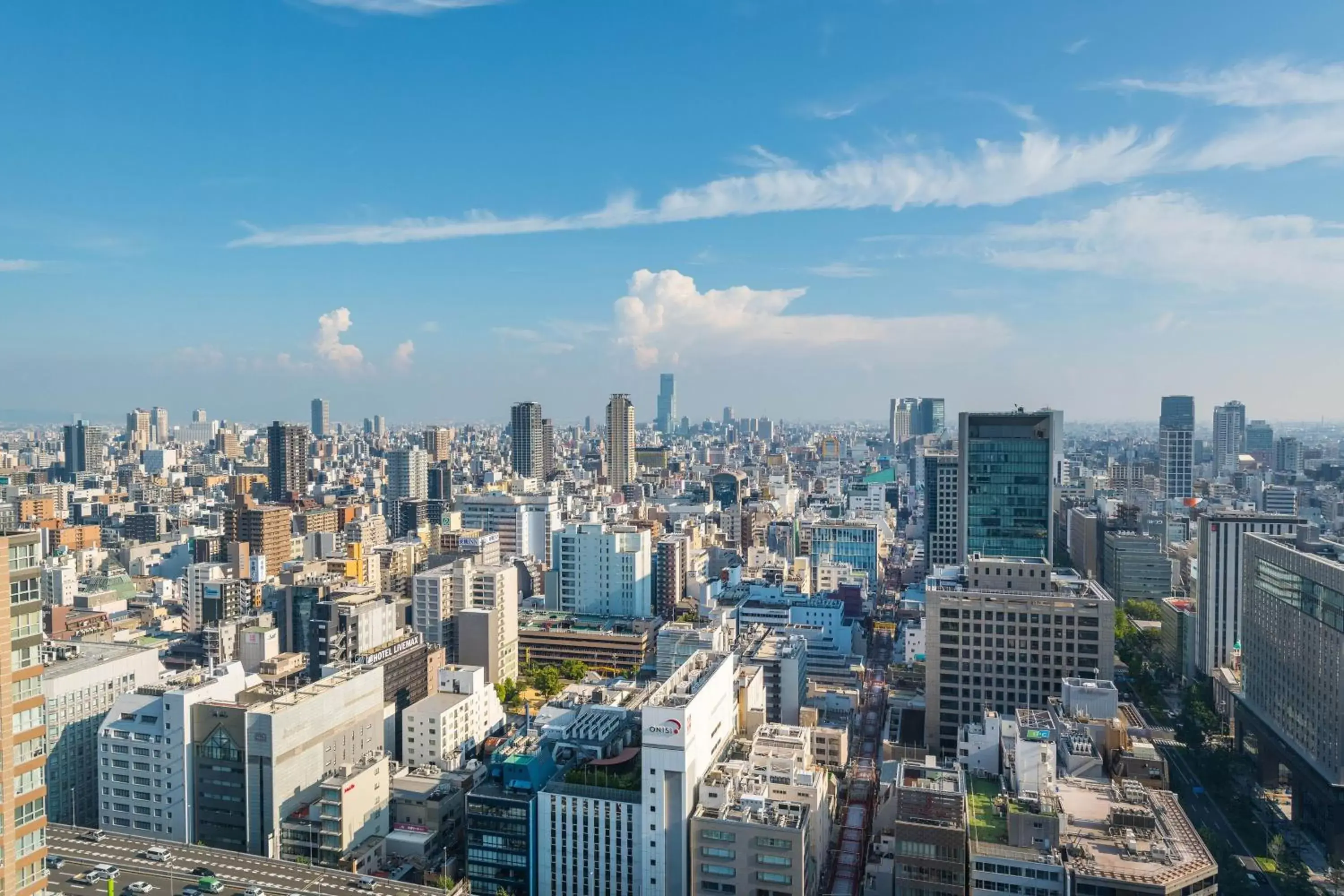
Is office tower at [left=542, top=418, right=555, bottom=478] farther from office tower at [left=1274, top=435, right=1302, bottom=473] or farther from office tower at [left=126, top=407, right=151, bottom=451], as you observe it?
office tower at [left=1274, top=435, right=1302, bottom=473]

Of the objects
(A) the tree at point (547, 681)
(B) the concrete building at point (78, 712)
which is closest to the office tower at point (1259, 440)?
(A) the tree at point (547, 681)

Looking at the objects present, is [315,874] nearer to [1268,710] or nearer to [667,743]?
[667,743]

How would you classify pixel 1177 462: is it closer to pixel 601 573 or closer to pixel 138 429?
pixel 601 573

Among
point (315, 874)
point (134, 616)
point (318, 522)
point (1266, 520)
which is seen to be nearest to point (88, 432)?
point (318, 522)

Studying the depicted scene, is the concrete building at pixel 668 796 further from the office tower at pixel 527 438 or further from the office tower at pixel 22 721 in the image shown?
the office tower at pixel 527 438

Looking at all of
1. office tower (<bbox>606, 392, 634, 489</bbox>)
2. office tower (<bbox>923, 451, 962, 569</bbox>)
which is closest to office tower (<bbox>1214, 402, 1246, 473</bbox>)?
office tower (<bbox>606, 392, 634, 489</bbox>)

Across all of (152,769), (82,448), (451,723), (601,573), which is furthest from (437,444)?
(152,769)
